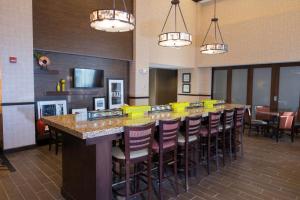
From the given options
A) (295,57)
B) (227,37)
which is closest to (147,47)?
(227,37)

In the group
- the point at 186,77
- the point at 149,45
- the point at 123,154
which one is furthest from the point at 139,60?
the point at 123,154

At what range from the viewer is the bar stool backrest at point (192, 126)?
3.12 metres

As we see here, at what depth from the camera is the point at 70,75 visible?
565 cm

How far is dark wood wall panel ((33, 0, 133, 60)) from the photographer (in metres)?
4.87

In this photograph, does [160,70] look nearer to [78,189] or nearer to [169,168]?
[169,168]

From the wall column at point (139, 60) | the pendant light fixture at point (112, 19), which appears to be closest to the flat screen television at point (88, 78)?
the wall column at point (139, 60)

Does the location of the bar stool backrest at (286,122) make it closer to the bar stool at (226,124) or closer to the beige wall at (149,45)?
the bar stool at (226,124)

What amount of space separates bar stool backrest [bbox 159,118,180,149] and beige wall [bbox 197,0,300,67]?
19.4 ft

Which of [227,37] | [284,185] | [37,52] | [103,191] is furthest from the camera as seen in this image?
[227,37]

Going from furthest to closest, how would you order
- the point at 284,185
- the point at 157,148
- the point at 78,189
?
the point at 284,185, the point at 157,148, the point at 78,189

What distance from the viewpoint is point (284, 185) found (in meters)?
3.27

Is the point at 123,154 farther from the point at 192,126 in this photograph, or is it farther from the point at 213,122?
the point at 213,122

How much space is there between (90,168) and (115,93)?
4519mm

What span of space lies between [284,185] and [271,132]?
3.85m
